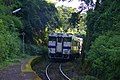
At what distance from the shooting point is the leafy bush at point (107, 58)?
15031 mm

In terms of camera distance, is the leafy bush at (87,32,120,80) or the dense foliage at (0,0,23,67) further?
the dense foliage at (0,0,23,67)

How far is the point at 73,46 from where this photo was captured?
1512 inches

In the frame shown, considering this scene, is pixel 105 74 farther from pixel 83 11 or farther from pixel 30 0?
pixel 30 0

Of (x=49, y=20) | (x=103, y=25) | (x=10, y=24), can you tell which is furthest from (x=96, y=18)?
(x=49, y=20)

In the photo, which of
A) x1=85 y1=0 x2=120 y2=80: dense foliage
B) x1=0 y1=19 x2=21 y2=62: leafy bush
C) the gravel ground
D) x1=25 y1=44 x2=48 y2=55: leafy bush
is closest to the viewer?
x1=85 y1=0 x2=120 y2=80: dense foliage

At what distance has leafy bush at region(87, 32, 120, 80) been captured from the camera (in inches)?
592

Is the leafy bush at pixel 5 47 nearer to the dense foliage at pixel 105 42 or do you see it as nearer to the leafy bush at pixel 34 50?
the dense foliage at pixel 105 42

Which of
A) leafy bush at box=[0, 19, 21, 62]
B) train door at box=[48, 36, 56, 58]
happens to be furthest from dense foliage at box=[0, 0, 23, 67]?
train door at box=[48, 36, 56, 58]

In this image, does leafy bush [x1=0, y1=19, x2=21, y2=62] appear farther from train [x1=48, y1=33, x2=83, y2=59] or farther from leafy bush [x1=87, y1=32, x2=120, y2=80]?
leafy bush [x1=87, y1=32, x2=120, y2=80]

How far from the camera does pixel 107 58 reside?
1647 centimetres

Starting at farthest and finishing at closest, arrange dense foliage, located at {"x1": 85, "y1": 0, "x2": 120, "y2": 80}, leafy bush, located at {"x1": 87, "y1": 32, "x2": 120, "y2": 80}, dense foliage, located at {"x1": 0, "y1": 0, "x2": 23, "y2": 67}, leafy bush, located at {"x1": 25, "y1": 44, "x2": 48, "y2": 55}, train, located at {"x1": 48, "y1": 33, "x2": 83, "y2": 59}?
leafy bush, located at {"x1": 25, "y1": 44, "x2": 48, "y2": 55}
train, located at {"x1": 48, "y1": 33, "x2": 83, "y2": 59}
dense foliage, located at {"x1": 0, "y1": 0, "x2": 23, "y2": 67}
dense foliage, located at {"x1": 85, "y1": 0, "x2": 120, "y2": 80}
leafy bush, located at {"x1": 87, "y1": 32, "x2": 120, "y2": 80}

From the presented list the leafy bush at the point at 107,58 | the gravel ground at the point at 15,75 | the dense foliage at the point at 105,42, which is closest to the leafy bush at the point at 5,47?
the gravel ground at the point at 15,75

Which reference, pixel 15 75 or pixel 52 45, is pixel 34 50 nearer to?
pixel 52 45

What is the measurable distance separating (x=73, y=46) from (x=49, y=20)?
11.2m
